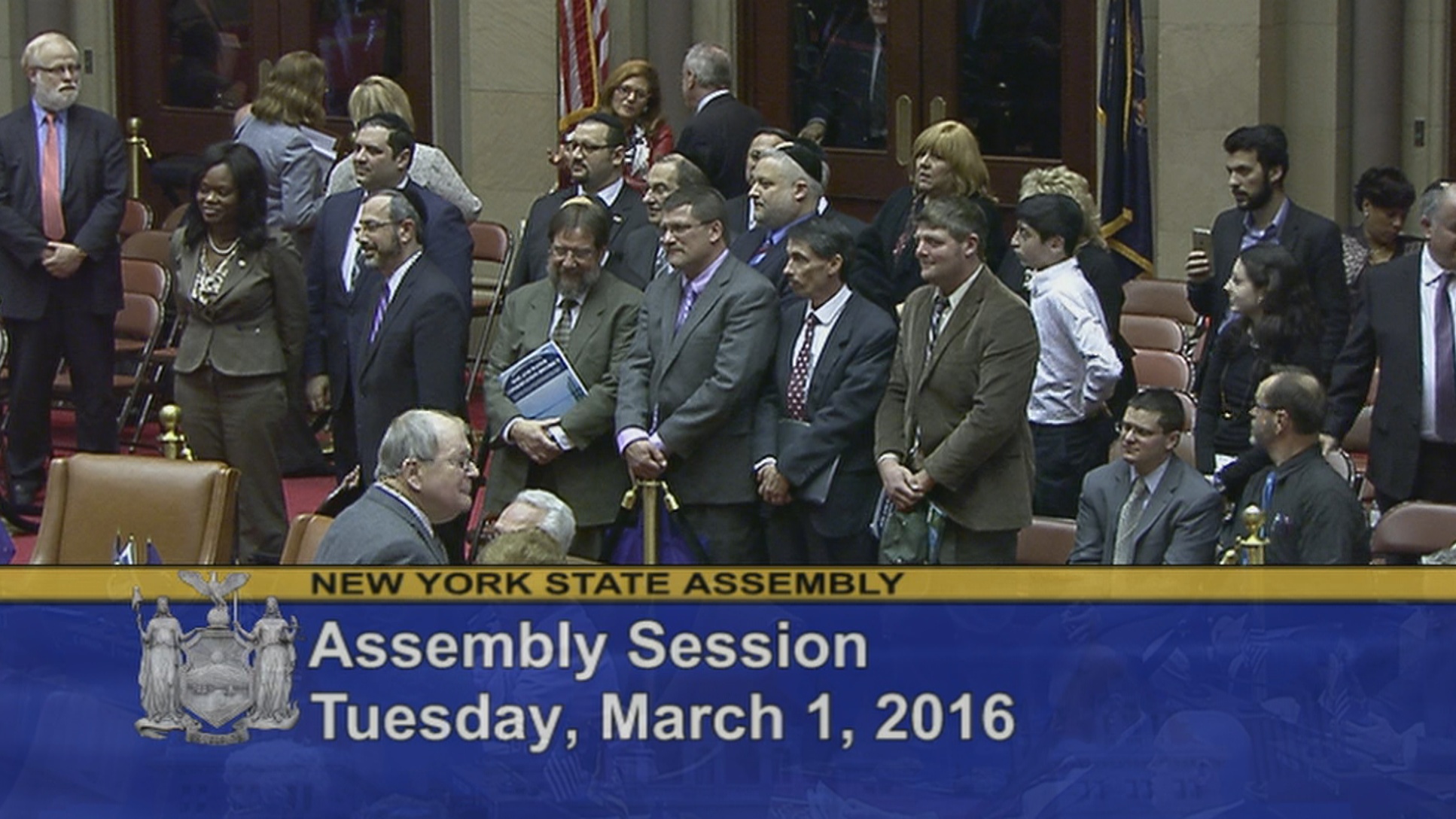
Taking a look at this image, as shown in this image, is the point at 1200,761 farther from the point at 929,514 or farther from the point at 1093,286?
the point at 1093,286

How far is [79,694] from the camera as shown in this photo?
18.2ft

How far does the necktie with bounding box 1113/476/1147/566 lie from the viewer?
7062mm

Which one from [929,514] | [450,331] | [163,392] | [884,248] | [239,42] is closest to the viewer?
[929,514]

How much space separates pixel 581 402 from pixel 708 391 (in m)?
0.52

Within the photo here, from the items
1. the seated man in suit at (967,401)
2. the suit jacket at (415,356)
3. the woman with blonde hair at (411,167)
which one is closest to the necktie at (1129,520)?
the seated man in suit at (967,401)

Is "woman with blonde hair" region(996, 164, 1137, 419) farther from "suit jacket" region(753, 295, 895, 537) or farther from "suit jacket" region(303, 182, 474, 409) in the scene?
"suit jacket" region(303, 182, 474, 409)

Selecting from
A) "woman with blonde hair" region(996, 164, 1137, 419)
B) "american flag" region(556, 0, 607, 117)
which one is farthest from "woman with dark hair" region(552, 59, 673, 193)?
"woman with blonde hair" region(996, 164, 1137, 419)

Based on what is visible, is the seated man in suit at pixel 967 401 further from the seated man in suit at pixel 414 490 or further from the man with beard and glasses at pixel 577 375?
the seated man in suit at pixel 414 490

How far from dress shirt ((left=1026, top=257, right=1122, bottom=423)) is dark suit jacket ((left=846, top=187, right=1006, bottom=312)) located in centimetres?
25

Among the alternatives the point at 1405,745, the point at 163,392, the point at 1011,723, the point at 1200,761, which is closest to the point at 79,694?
the point at 1011,723

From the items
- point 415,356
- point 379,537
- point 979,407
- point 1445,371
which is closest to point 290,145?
point 415,356

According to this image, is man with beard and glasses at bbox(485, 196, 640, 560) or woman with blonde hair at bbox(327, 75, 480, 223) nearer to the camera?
man with beard and glasses at bbox(485, 196, 640, 560)

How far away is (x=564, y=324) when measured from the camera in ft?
27.7

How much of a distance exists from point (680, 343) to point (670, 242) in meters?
0.29
